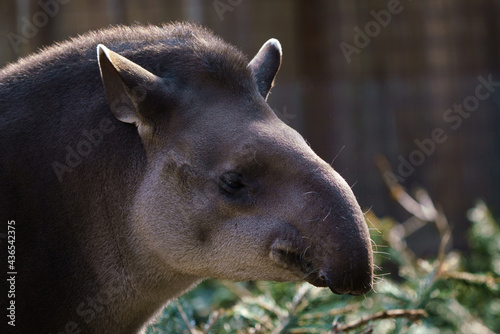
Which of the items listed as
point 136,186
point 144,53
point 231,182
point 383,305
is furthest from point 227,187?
point 383,305

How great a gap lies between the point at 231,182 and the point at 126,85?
2.35 ft

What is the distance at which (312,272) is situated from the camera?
334 centimetres

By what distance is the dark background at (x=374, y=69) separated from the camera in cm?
1134

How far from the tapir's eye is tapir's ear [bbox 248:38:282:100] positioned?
2.51 ft

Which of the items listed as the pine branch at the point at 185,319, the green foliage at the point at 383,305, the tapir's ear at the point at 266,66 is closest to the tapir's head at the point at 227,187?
the tapir's ear at the point at 266,66

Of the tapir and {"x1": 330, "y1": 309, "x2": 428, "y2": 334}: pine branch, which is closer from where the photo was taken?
the tapir

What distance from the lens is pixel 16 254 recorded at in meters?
3.48

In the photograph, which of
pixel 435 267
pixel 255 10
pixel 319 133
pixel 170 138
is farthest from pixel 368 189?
pixel 170 138

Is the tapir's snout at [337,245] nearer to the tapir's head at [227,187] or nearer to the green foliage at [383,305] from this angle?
the tapir's head at [227,187]

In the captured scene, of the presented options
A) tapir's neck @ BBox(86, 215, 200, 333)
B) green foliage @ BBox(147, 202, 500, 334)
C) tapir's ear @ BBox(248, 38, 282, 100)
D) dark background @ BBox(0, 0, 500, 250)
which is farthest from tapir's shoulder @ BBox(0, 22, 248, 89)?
dark background @ BBox(0, 0, 500, 250)

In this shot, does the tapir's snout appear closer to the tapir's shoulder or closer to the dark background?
the tapir's shoulder

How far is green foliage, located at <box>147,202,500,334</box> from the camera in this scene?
4609 mm

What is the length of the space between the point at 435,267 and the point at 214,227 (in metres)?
2.42

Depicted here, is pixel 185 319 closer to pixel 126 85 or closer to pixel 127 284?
pixel 127 284
